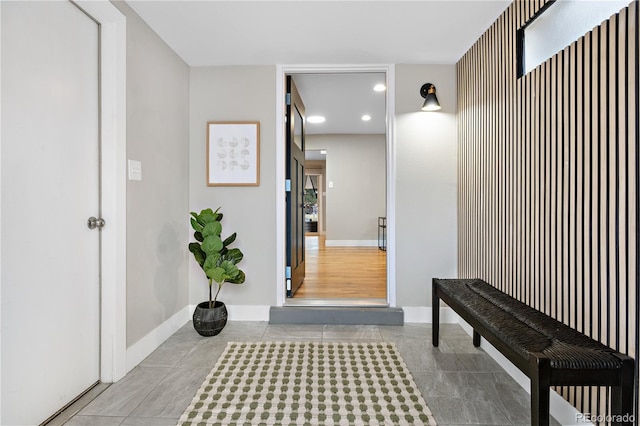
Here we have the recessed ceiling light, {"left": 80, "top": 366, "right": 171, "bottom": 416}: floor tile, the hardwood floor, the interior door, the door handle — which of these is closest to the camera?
{"left": 80, "top": 366, "right": 171, "bottom": 416}: floor tile

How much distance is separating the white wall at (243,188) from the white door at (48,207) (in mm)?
1100

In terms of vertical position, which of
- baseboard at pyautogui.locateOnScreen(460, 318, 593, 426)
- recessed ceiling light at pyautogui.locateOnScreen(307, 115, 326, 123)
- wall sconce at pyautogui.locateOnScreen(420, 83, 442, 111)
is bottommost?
baseboard at pyautogui.locateOnScreen(460, 318, 593, 426)

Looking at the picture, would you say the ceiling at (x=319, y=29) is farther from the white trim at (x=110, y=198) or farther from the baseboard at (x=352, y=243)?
the baseboard at (x=352, y=243)

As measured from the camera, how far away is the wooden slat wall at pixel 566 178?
4.30ft

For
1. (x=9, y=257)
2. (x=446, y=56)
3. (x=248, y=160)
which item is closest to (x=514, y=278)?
(x=446, y=56)

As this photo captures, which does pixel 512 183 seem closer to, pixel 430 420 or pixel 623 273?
pixel 623 273

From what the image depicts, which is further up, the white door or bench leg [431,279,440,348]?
the white door

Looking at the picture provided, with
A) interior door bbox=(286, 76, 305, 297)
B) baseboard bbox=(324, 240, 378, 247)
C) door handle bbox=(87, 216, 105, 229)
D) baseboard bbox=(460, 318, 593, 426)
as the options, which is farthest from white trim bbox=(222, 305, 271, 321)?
baseboard bbox=(324, 240, 378, 247)

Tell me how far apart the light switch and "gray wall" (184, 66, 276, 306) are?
0.81 m

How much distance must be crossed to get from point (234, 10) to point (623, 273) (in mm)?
2487

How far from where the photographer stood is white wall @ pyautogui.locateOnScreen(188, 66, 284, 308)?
3.08 metres

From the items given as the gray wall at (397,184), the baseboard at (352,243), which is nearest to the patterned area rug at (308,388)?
the gray wall at (397,184)

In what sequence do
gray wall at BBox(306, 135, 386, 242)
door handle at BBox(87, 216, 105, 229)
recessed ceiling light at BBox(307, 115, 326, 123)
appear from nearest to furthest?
door handle at BBox(87, 216, 105, 229) → recessed ceiling light at BBox(307, 115, 326, 123) → gray wall at BBox(306, 135, 386, 242)

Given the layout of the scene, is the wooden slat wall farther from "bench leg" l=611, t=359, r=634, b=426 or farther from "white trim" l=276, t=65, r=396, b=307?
"white trim" l=276, t=65, r=396, b=307
